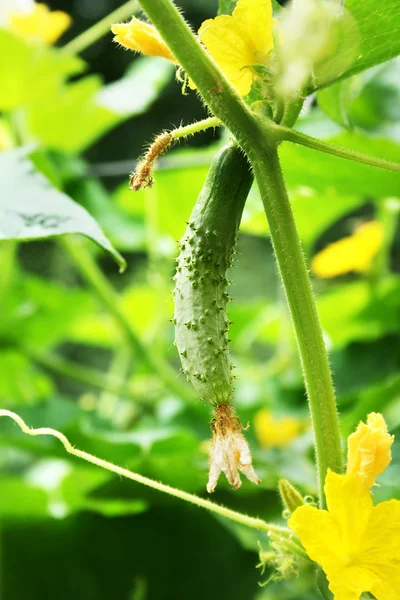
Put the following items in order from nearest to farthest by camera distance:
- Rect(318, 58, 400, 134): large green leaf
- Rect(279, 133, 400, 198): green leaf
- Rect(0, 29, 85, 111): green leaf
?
1. Rect(279, 133, 400, 198): green leaf
2. Rect(318, 58, 400, 134): large green leaf
3. Rect(0, 29, 85, 111): green leaf

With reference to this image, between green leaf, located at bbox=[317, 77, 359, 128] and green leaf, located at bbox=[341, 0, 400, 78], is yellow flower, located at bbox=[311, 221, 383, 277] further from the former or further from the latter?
green leaf, located at bbox=[341, 0, 400, 78]

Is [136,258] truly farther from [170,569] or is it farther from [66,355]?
[170,569]

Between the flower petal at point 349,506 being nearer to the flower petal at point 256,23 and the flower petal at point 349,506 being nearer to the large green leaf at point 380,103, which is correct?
the flower petal at point 256,23

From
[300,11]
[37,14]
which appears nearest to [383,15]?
[300,11]

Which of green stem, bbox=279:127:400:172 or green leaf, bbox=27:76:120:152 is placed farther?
green leaf, bbox=27:76:120:152

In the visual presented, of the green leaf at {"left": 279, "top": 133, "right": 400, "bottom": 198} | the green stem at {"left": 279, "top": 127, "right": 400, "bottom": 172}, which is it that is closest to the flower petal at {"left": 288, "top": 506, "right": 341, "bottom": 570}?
the green stem at {"left": 279, "top": 127, "right": 400, "bottom": 172}

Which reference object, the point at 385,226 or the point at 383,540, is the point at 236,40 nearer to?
the point at 383,540
